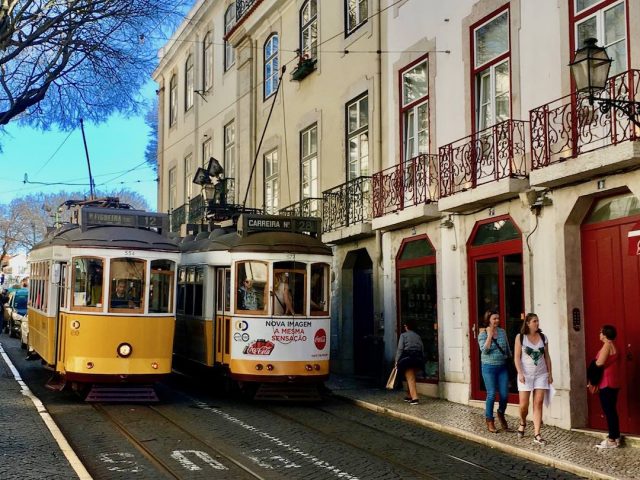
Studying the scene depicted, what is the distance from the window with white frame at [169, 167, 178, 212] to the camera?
34400 millimetres

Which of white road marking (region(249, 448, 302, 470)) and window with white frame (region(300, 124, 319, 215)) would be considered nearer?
white road marking (region(249, 448, 302, 470))

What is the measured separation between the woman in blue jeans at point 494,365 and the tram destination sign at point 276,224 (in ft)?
15.8

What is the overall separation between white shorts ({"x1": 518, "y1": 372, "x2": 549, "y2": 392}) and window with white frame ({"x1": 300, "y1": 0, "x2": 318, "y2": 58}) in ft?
42.2

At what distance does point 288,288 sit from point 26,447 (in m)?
5.65

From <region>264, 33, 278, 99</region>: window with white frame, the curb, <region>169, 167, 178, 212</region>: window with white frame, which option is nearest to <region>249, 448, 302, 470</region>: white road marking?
the curb

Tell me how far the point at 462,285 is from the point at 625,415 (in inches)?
163

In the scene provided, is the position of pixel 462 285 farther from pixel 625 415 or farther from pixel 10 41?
pixel 10 41

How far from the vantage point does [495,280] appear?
13727 mm

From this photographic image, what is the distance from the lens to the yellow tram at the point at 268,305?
45.5ft

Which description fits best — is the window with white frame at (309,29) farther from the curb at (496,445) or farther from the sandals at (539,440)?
the sandals at (539,440)

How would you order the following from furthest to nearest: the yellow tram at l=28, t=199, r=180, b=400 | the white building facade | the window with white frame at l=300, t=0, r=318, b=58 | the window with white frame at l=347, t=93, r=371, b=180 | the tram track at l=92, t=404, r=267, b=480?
the window with white frame at l=300, t=0, r=318, b=58 < the window with white frame at l=347, t=93, r=371, b=180 < the yellow tram at l=28, t=199, r=180, b=400 < the white building facade < the tram track at l=92, t=404, r=267, b=480

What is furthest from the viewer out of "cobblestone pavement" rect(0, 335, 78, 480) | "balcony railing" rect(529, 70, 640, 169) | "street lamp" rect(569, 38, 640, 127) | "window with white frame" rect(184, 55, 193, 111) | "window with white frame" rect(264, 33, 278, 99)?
"window with white frame" rect(184, 55, 193, 111)

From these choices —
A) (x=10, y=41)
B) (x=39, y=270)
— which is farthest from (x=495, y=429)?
(x=10, y=41)

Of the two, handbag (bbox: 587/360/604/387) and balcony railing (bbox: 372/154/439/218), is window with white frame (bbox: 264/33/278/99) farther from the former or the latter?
handbag (bbox: 587/360/604/387)
